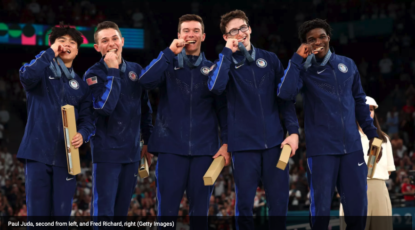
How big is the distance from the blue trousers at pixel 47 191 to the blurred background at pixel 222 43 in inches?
276

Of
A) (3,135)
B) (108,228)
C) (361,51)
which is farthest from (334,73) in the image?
(361,51)

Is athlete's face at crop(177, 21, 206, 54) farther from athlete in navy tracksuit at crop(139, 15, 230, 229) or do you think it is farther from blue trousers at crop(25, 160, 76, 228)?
blue trousers at crop(25, 160, 76, 228)

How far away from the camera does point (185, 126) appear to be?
15.6ft

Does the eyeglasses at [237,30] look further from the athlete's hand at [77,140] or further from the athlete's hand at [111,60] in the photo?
the athlete's hand at [77,140]

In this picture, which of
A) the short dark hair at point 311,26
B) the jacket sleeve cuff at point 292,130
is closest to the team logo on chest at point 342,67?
the short dark hair at point 311,26

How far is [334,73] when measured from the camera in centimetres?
488

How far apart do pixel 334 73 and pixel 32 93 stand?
111 inches

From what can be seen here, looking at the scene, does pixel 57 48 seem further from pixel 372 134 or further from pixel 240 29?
pixel 372 134

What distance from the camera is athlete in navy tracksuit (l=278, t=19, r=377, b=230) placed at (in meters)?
4.64

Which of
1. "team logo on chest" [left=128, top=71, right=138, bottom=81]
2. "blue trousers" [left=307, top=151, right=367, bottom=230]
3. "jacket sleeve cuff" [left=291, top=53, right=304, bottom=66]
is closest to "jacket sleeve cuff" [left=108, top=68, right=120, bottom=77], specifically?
"team logo on chest" [left=128, top=71, right=138, bottom=81]

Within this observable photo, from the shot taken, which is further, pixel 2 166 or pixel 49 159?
pixel 2 166

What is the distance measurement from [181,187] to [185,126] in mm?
562

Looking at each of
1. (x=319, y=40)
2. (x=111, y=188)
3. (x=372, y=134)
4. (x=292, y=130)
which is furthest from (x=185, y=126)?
(x=372, y=134)

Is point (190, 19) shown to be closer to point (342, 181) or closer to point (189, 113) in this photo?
point (189, 113)
